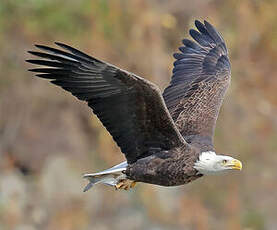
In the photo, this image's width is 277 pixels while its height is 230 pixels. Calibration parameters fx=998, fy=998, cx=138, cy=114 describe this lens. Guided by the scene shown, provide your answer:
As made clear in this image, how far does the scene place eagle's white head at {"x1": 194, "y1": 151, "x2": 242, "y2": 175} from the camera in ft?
24.7

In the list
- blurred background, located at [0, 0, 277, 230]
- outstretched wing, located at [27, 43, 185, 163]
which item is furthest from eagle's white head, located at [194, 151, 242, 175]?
blurred background, located at [0, 0, 277, 230]

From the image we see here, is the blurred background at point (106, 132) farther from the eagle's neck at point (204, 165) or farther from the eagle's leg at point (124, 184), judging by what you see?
the eagle's neck at point (204, 165)

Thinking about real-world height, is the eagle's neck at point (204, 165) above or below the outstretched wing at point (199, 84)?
below

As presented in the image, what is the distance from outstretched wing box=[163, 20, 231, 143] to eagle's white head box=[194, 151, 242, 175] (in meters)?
0.51

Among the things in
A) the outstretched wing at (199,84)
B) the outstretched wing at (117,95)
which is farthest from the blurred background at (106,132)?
the outstretched wing at (117,95)

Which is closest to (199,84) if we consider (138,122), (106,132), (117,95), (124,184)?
(124,184)

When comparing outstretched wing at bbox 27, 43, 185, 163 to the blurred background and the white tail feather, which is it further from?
the blurred background

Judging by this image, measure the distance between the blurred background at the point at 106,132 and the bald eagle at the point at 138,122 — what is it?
4.93 metres

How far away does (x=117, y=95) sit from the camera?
7.34 meters

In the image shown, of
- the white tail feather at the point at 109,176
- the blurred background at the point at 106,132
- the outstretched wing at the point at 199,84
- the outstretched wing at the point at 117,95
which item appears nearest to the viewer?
the outstretched wing at the point at 117,95

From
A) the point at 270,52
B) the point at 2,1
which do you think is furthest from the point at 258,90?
the point at 2,1

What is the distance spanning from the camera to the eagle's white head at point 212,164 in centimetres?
752

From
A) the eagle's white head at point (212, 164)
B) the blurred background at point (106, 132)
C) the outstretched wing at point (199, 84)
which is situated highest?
the outstretched wing at point (199, 84)

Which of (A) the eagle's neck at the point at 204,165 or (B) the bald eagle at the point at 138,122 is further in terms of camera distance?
(A) the eagle's neck at the point at 204,165
